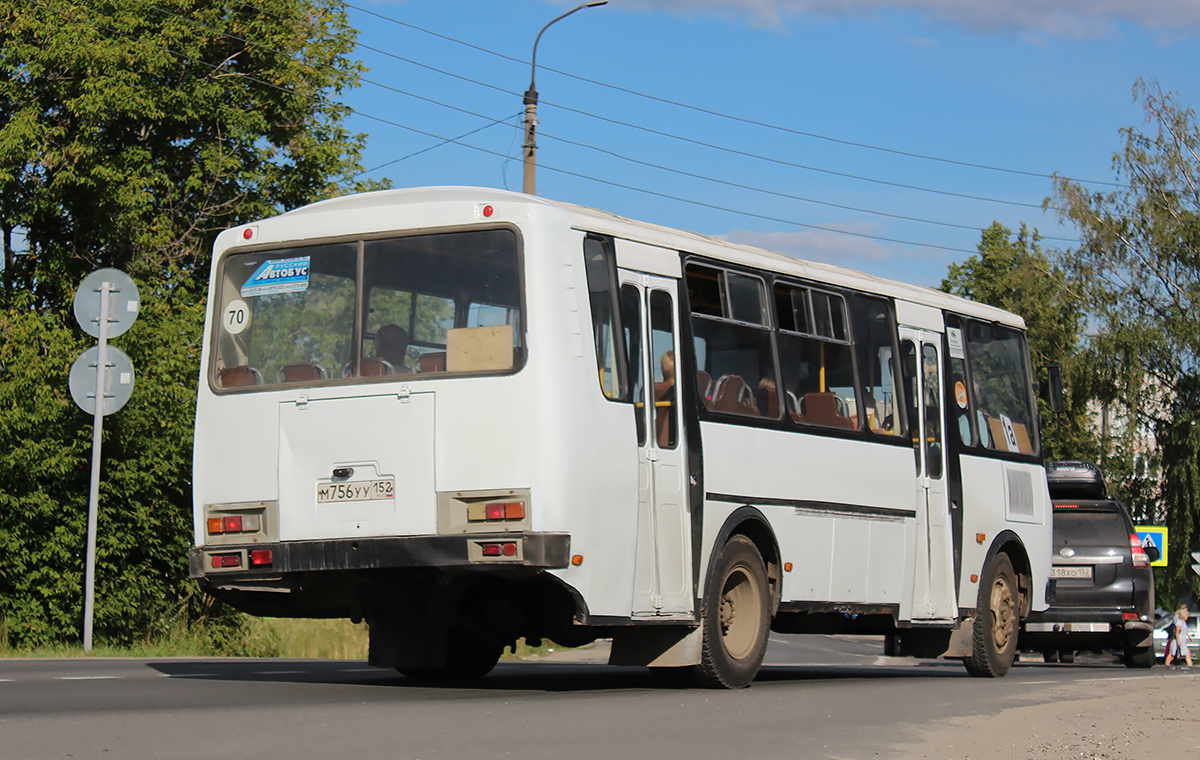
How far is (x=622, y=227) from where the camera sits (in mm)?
11781

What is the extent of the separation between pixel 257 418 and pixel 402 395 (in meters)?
1.13

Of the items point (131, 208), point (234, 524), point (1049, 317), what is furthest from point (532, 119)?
point (1049, 317)

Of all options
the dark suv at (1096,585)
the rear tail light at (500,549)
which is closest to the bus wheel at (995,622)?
the dark suv at (1096,585)

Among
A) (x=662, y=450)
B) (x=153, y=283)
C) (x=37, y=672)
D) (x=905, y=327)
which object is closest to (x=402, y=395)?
(x=662, y=450)

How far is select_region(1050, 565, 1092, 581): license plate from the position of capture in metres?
21.4

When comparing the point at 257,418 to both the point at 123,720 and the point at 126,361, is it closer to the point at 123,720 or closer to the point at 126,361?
the point at 123,720

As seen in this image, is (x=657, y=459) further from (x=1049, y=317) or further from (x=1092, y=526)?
(x=1049, y=317)

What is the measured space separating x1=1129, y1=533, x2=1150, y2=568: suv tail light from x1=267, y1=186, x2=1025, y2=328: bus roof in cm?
823

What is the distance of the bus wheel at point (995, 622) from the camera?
52.5 feet

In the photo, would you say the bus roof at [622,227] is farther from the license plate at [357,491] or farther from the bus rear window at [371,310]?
the license plate at [357,491]

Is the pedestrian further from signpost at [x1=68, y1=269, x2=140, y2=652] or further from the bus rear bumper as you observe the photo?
the bus rear bumper

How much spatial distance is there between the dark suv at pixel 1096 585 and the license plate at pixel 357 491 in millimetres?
12237

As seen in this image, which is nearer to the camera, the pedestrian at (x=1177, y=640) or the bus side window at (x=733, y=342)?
the bus side window at (x=733, y=342)

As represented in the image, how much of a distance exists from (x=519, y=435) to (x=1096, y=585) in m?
12.9
